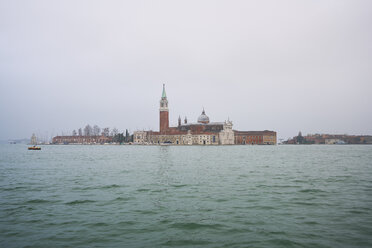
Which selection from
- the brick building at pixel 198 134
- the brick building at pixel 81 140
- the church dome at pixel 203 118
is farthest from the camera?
the brick building at pixel 81 140

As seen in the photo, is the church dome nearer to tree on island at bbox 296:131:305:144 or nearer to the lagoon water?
tree on island at bbox 296:131:305:144

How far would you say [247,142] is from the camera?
Answer: 413ft

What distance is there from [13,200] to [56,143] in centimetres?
17898

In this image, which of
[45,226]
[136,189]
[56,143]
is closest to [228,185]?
[136,189]

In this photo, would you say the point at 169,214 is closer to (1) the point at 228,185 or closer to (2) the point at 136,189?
(2) the point at 136,189

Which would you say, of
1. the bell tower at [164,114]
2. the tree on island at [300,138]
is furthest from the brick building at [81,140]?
the tree on island at [300,138]

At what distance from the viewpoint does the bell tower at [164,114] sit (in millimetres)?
116125

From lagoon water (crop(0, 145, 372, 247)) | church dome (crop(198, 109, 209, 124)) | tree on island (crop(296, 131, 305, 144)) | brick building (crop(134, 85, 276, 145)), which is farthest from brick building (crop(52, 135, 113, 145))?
lagoon water (crop(0, 145, 372, 247))

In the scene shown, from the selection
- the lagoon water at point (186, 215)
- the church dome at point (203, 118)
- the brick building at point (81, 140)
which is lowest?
the lagoon water at point (186, 215)

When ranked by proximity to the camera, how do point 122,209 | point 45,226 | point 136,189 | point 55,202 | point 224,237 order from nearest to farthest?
point 224,237
point 45,226
point 122,209
point 55,202
point 136,189

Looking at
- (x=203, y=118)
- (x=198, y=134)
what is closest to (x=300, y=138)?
(x=203, y=118)

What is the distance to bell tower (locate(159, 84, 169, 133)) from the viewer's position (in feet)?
381

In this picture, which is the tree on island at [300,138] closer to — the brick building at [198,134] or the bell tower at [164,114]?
the brick building at [198,134]

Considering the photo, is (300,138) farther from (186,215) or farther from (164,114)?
(186,215)
